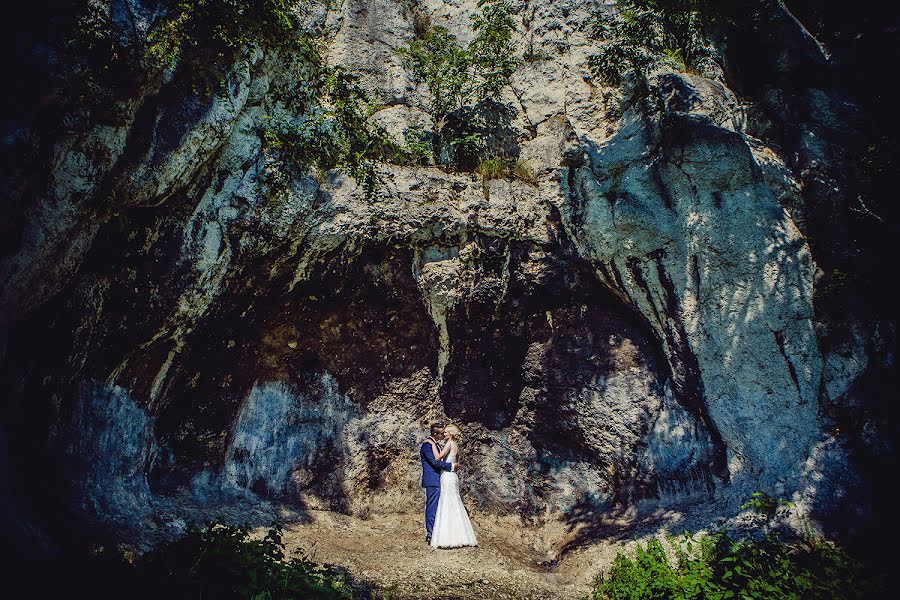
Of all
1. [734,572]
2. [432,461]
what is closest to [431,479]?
[432,461]

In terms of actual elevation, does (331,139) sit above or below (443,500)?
above

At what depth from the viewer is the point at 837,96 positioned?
7.41 meters

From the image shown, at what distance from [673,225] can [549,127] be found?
2.86m

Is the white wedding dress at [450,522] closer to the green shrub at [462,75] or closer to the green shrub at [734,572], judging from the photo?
the green shrub at [734,572]

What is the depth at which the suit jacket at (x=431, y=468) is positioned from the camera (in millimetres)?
7023

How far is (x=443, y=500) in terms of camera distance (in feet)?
22.5

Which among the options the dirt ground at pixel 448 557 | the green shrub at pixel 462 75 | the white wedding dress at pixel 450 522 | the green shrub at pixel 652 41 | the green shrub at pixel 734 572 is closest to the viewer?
the green shrub at pixel 734 572

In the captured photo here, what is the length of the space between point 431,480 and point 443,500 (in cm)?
34

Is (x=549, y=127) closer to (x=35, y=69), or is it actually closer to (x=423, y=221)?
(x=423, y=221)

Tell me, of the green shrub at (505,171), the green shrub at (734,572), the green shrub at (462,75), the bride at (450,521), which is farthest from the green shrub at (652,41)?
the bride at (450,521)

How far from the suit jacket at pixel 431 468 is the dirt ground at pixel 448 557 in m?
0.87

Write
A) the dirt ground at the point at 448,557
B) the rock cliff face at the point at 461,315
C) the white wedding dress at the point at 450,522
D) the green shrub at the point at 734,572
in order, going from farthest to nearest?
the white wedding dress at the point at 450,522
the rock cliff face at the point at 461,315
the dirt ground at the point at 448,557
the green shrub at the point at 734,572

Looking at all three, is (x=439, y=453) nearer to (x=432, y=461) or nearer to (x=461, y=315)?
(x=432, y=461)

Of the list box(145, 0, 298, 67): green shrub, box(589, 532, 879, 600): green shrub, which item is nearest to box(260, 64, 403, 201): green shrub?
box(145, 0, 298, 67): green shrub
